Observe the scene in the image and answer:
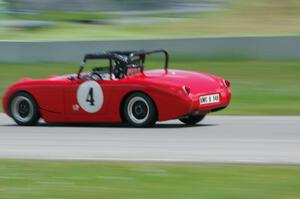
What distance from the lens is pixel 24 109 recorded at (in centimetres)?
1315

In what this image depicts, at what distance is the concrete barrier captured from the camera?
21.5 meters

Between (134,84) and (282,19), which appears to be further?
(282,19)

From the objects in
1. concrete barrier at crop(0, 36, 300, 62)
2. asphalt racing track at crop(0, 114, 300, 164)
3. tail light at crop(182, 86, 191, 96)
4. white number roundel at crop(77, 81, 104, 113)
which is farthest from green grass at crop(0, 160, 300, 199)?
concrete barrier at crop(0, 36, 300, 62)

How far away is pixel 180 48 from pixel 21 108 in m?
9.83

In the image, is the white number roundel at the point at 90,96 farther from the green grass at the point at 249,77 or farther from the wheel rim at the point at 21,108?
the green grass at the point at 249,77

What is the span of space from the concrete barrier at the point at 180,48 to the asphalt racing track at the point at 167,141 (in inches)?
325

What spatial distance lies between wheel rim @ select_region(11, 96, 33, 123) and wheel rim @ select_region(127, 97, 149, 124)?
1803 millimetres

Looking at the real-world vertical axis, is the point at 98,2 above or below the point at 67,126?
above

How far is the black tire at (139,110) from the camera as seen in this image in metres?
12.0

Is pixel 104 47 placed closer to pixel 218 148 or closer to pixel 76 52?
pixel 76 52

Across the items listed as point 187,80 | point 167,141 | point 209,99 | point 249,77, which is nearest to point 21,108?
point 187,80

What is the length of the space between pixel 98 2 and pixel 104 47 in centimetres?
776

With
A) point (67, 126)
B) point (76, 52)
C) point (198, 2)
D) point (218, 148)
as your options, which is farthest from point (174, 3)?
point (218, 148)

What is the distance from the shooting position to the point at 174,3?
97.5 ft
